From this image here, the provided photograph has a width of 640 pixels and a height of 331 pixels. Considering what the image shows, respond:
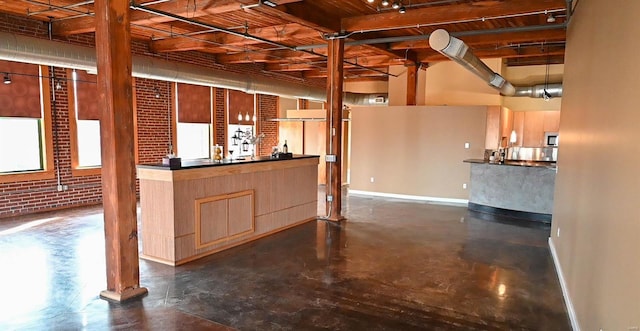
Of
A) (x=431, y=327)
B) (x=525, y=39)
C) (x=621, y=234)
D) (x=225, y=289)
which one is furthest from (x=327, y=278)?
(x=525, y=39)

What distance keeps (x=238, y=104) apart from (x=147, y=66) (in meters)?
3.82

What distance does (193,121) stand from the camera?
9.65m

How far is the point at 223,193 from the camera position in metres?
5.10

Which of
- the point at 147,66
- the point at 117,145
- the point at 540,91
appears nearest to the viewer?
the point at 117,145

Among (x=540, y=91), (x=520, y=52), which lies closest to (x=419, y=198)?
(x=520, y=52)

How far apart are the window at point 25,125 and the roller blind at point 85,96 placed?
53 cm

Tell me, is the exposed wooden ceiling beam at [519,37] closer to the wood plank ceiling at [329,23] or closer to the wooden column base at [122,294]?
the wood plank ceiling at [329,23]

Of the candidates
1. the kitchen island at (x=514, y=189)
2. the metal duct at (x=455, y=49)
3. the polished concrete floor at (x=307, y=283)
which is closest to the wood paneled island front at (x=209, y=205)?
the polished concrete floor at (x=307, y=283)

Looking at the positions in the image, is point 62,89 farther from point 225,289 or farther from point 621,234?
point 621,234

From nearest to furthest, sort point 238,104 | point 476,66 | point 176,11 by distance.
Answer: point 176,11 → point 476,66 → point 238,104

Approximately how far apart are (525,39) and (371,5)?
313 centimetres

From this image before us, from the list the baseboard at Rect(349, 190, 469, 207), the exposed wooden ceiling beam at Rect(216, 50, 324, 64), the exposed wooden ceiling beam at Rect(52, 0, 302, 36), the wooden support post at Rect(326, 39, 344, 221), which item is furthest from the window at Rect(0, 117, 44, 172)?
the baseboard at Rect(349, 190, 469, 207)

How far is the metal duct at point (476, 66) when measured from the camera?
17.1ft

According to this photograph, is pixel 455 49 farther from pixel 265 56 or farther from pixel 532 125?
pixel 532 125
